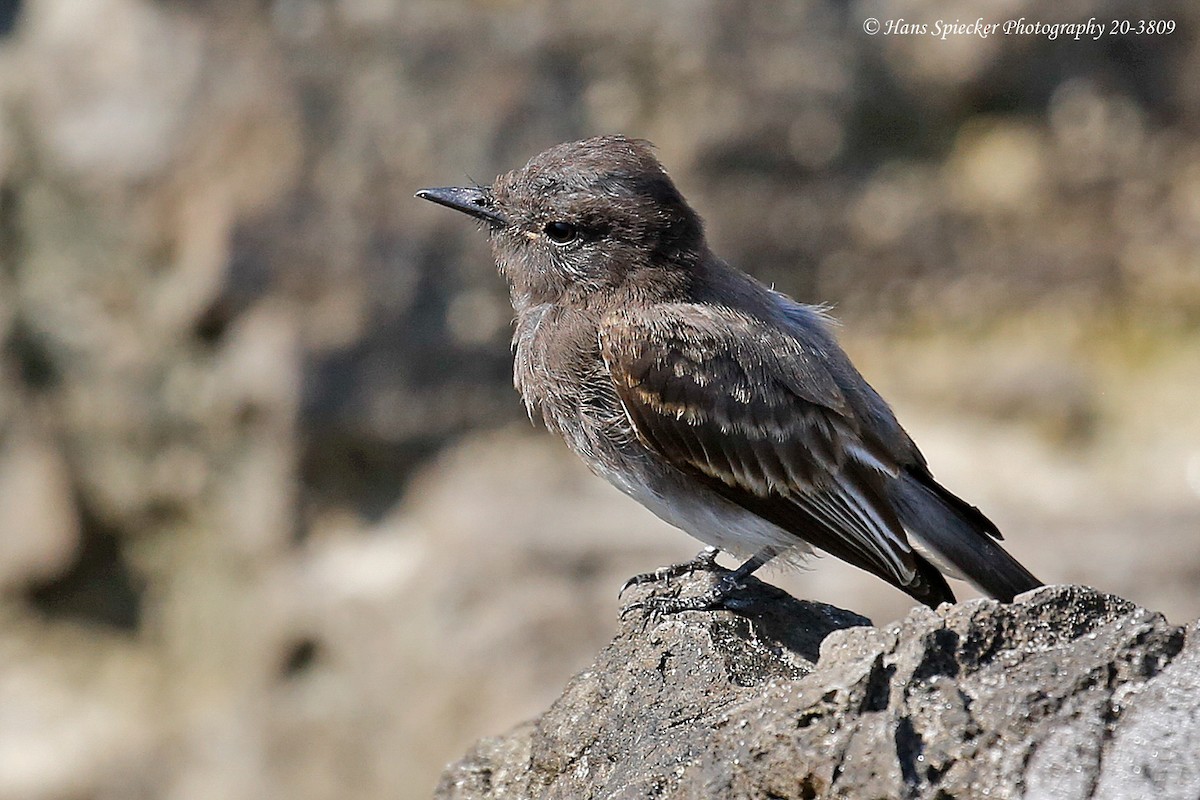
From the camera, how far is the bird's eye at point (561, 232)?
7.29 m

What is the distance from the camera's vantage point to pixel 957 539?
6770mm

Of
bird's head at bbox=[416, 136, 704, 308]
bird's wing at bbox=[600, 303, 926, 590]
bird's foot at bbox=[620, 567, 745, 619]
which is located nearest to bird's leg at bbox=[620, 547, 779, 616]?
bird's foot at bbox=[620, 567, 745, 619]

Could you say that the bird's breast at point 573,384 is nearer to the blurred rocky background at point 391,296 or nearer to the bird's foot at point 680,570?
the bird's foot at point 680,570

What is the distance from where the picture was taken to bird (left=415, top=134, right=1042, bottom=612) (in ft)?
22.3

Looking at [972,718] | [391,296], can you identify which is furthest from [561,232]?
[391,296]

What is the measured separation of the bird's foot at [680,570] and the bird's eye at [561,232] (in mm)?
1619

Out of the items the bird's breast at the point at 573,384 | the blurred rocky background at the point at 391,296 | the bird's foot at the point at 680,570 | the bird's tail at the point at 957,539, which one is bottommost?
the bird's tail at the point at 957,539

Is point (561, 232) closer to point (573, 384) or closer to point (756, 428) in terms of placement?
point (573, 384)

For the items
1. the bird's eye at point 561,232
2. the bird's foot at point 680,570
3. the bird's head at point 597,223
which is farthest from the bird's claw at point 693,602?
the bird's eye at point 561,232

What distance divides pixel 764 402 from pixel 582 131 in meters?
9.01

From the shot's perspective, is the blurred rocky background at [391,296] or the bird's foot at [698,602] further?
the blurred rocky background at [391,296]

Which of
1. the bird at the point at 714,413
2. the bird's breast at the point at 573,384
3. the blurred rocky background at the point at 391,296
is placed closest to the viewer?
the bird at the point at 714,413

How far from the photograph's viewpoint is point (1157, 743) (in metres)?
4.10

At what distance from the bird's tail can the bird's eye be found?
1.91 meters
